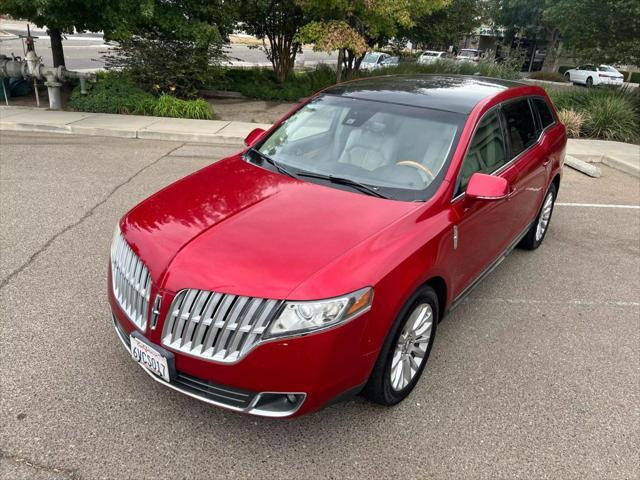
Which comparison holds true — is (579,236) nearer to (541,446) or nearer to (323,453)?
(541,446)

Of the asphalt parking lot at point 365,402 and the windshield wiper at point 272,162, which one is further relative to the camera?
the windshield wiper at point 272,162

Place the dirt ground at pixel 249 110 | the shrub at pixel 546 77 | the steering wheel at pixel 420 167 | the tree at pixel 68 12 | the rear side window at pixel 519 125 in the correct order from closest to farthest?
the steering wheel at pixel 420 167 < the rear side window at pixel 519 125 < the tree at pixel 68 12 < the dirt ground at pixel 249 110 < the shrub at pixel 546 77

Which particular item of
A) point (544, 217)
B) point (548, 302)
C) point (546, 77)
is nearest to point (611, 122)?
point (544, 217)

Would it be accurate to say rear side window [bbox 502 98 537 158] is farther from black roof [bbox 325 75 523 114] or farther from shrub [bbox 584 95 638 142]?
shrub [bbox 584 95 638 142]

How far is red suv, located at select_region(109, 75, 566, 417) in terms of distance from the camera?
7.84 ft

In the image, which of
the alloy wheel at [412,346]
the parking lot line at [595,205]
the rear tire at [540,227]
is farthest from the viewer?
the parking lot line at [595,205]

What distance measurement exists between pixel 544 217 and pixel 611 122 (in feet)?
28.5

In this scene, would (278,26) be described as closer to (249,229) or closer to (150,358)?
(249,229)

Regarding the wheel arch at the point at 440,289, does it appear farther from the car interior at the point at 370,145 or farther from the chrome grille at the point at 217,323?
the chrome grille at the point at 217,323

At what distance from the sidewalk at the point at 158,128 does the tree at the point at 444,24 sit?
8.58 meters

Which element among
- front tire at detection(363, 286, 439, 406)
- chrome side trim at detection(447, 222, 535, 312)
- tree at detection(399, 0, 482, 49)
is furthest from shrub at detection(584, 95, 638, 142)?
front tire at detection(363, 286, 439, 406)

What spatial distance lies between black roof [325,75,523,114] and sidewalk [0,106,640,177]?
226 inches

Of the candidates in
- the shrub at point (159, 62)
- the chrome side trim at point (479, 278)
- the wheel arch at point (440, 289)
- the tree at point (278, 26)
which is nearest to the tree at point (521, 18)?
the tree at point (278, 26)

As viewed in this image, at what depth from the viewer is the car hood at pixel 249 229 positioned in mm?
2463
